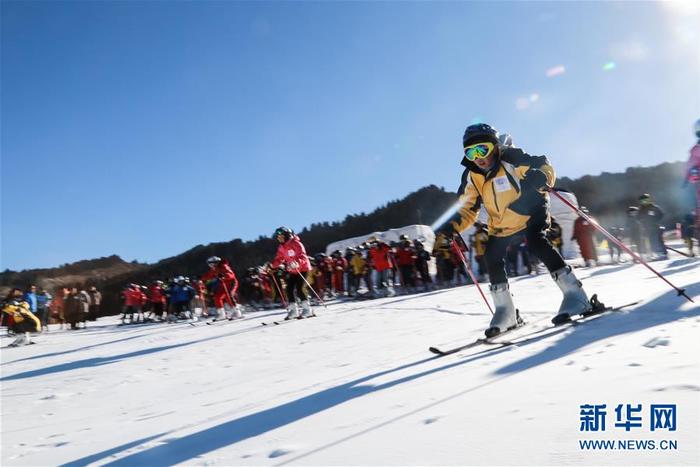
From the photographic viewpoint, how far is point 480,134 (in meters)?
3.78

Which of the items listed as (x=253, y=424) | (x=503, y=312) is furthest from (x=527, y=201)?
(x=253, y=424)

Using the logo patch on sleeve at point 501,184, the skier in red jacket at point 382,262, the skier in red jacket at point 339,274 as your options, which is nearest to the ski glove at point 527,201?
the logo patch on sleeve at point 501,184

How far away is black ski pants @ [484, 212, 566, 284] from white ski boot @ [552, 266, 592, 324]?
0.08 metres

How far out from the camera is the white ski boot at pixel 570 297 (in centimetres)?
362

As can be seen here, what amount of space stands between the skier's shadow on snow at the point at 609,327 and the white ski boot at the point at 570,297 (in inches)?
7.4

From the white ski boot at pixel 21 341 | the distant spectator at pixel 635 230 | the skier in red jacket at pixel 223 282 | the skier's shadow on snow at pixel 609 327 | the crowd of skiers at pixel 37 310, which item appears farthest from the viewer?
the distant spectator at pixel 635 230

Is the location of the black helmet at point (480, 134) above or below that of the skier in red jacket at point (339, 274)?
above

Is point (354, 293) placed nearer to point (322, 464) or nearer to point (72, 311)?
point (72, 311)

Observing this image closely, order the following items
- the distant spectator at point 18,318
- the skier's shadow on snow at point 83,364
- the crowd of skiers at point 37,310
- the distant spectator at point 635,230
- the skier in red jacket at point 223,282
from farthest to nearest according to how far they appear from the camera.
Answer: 1. the distant spectator at point 635,230
2. the skier in red jacket at point 223,282
3. the crowd of skiers at point 37,310
4. the distant spectator at point 18,318
5. the skier's shadow on snow at point 83,364

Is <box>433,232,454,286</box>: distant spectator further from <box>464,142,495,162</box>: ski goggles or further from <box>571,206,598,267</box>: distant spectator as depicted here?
<box>464,142,495,162</box>: ski goggles

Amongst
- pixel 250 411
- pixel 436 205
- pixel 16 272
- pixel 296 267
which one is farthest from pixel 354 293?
pixel 16 272

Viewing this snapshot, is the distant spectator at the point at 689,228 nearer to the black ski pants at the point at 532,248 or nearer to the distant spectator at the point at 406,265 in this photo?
the distant spectator at the point at 406,265

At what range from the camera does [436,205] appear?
1307 inches

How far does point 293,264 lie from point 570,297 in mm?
5887
